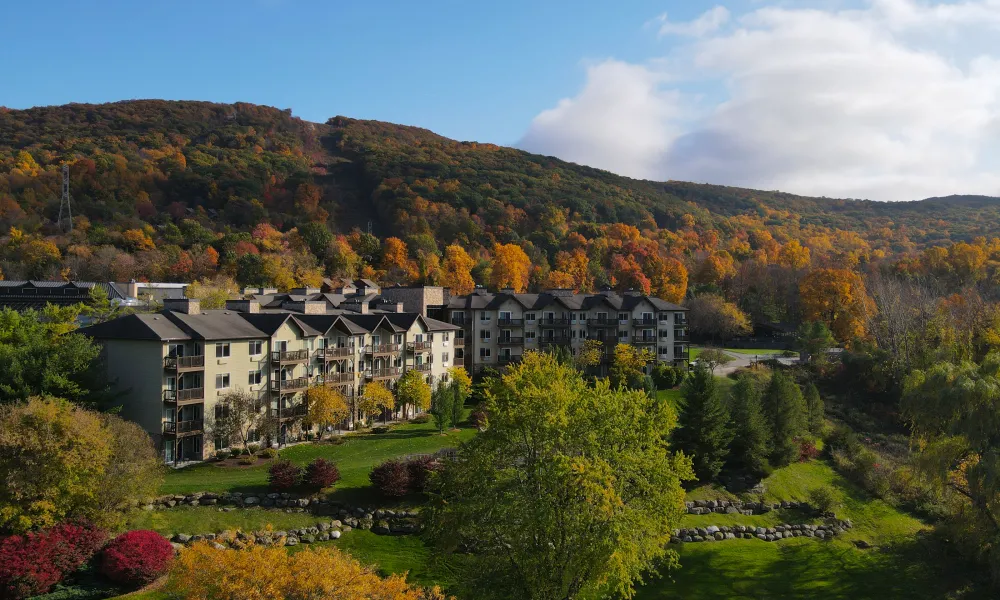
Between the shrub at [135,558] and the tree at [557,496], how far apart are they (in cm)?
1153

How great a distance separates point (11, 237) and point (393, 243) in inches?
2190

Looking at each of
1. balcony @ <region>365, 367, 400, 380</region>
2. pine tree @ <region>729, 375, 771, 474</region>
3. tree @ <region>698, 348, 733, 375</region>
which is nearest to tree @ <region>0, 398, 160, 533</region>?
balcony @ <region>365, 367, 400, 380</region>

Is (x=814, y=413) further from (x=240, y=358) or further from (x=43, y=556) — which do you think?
(x=43, y=556)

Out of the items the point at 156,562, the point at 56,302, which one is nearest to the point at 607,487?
the point at 156,562

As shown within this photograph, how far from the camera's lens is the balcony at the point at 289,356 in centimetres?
4961

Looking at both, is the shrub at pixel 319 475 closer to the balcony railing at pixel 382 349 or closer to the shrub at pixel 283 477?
the shrub at pixel 283 477

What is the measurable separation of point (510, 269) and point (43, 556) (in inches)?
3253

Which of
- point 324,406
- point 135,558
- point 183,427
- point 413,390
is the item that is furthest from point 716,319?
point 135,558

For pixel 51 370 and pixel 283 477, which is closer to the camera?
pixel 283 477

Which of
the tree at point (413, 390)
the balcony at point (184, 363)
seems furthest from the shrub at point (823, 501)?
the balcony at point (184, 363)

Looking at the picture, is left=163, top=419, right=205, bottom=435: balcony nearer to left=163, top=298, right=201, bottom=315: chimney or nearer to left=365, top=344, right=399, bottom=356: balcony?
left=163, top=298, right=201, bottom=315: chimney

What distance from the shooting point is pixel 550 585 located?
24734 mm

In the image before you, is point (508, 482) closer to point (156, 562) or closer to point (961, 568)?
point (156, 562)

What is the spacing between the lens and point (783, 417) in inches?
1982
